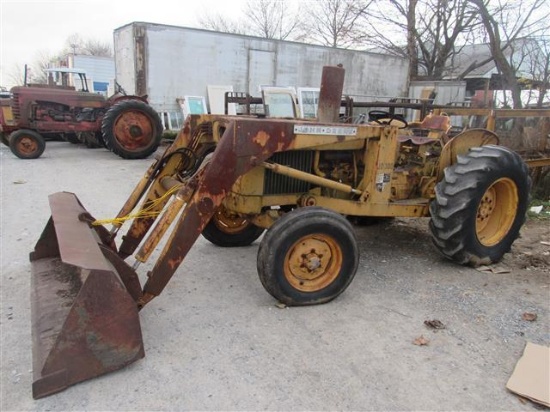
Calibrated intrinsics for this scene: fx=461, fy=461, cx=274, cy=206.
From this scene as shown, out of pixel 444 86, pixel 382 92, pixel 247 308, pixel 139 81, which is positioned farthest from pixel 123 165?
pixel 444 86

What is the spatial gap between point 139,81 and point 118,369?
12775mm

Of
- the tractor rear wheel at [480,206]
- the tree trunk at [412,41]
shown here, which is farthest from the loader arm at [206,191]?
the tree trunk at [412,41]

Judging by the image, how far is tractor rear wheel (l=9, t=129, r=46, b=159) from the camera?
1077 cm

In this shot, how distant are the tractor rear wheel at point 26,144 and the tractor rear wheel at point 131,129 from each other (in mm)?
1647

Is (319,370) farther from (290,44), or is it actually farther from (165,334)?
(290,44)

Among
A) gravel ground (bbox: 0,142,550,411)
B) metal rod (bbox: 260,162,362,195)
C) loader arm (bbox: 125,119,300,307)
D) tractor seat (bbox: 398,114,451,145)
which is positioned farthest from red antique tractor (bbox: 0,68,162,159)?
loader arm (bbox: 125,119,300,307)

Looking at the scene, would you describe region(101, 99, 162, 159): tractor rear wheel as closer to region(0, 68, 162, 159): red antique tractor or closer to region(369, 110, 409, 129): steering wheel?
region(0, 68, 162, 159): red antique tractor

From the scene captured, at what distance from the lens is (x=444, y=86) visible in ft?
64.0

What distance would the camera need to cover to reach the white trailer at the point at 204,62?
14.0 m

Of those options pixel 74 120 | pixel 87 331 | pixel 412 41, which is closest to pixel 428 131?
pixel 87 331

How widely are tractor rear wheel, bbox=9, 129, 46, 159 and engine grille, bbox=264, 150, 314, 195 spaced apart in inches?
357

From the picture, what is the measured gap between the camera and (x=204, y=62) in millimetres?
15219

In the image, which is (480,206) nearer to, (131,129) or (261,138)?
(261,138)

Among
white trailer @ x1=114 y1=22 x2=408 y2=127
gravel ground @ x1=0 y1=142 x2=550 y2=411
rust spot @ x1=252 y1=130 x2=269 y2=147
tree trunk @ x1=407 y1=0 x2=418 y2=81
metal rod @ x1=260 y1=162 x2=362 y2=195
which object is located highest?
tree trunk @ x1=407 y1=0 x2=418 y2=81
